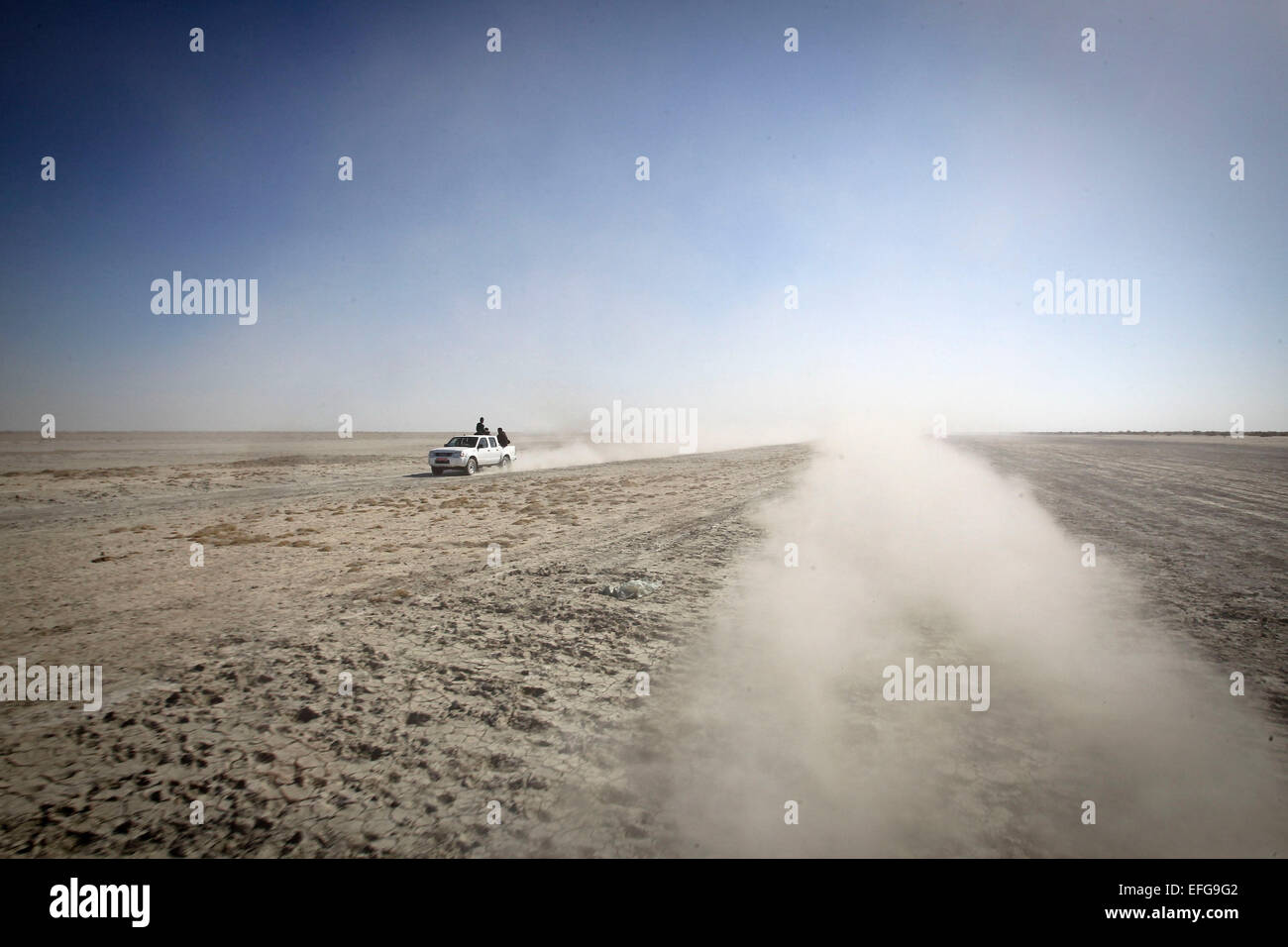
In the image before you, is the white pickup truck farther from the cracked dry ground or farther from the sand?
the sand

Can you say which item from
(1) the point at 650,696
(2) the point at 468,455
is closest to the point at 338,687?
(1) the point at 650,696

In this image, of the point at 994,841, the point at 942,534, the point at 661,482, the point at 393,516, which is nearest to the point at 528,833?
the point at 994,841

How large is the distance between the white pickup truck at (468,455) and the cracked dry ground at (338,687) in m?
14.7

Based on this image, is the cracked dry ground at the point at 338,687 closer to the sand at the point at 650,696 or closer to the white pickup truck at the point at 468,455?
the sand at the point at 650,696

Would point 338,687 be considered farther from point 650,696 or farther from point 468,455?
point 468,455

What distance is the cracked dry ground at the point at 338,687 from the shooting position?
9.68 feet

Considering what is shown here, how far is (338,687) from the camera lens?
4582 millimetres

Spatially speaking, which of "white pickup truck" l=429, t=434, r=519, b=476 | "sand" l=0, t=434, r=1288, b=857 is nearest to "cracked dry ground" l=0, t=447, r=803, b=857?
"sand" l=0, t=434, r=1288, b=857

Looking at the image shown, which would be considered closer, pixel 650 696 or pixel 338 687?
pixel 650 696

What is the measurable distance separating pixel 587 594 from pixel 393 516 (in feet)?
30.6

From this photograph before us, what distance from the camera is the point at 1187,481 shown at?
18766mm

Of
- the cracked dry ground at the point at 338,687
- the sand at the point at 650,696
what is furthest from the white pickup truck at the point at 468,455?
the sand at the point at 650,696

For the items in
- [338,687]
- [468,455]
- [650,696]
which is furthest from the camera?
[468,455]

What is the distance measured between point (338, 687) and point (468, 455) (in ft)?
74.5
